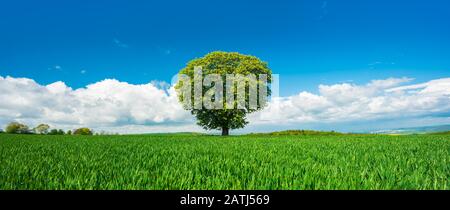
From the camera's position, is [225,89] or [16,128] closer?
[225,89]

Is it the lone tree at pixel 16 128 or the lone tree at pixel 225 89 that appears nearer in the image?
the lone tree at pixel 225 89

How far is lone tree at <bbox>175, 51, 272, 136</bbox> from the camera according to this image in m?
36.8

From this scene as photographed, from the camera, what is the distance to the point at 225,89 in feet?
124

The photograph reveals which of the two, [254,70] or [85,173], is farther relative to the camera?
[254,70]

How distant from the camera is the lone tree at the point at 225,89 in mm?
36781

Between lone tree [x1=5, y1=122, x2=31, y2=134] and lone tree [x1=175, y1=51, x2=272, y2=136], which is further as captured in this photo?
lone tree [x1=5, y1=122, x2=31, y2=134]

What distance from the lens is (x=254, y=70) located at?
38.2m
